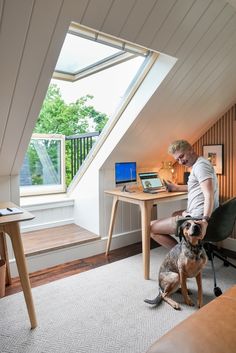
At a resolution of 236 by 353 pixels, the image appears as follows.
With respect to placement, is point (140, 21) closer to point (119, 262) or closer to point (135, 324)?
point (135, 324)

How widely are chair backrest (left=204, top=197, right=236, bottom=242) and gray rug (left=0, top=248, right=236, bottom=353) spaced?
0.44 m

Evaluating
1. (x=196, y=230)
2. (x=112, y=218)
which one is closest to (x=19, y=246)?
(x=196, y=230)

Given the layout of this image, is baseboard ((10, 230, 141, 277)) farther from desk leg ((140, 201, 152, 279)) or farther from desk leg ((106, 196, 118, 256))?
desk leg ((140, 201, 152, 279))

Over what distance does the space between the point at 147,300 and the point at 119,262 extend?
2.56ft

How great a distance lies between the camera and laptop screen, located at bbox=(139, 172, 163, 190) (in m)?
2.91

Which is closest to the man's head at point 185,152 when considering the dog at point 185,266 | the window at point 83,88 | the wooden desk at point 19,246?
the dog at point 185,266

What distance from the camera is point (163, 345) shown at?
85cm

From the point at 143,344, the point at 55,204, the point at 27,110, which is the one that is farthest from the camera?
the point at 55,204

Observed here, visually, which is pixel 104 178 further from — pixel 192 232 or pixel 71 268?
pixel 192 232

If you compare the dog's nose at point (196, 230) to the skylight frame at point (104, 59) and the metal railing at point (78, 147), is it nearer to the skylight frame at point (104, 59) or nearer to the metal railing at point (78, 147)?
the skylight frame at point (104, 59)

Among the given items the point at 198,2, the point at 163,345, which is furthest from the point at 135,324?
the point at 198,2

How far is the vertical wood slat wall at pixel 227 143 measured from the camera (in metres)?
3.02

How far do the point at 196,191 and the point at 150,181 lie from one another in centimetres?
81

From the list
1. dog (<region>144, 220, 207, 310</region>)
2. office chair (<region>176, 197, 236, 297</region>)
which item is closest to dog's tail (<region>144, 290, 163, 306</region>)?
dog (<region>144, 220, 207, 310</region>)
